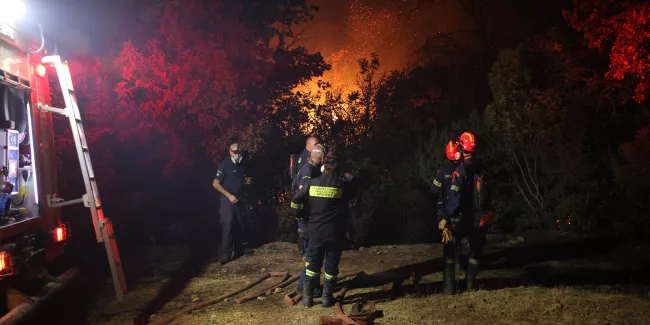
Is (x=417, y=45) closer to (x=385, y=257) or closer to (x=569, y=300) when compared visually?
(x=385, y=257)

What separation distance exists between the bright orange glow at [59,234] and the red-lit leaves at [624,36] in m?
11.7

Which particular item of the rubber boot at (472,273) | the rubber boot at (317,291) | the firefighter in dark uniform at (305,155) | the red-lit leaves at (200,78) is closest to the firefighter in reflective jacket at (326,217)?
the rubber boot at (317,291)

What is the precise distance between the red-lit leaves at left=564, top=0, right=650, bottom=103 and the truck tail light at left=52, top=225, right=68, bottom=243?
11.7 metres

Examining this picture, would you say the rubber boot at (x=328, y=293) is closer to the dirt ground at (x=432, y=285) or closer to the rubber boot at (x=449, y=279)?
the dirt ground at (x=432, y=285)

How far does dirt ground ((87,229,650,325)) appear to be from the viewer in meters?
5.06

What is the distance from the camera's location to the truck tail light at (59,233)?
17.0ft

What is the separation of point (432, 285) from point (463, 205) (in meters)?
1.28

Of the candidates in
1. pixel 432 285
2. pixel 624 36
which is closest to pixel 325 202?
pixel 432 285

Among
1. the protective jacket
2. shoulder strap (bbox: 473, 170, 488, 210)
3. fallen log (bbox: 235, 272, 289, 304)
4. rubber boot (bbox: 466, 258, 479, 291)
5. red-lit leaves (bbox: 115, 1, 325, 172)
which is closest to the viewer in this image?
the protective jacket

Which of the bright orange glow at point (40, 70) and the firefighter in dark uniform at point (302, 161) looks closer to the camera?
the bright orange glow at point (40, 70)

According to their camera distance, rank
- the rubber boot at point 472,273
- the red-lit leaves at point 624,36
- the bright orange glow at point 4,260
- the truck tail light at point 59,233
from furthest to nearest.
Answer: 1. the red-lit leaves at point 624,36
2. the rubber boot at point 472,273
3. the truck tail light at point 59,233
4. the bright orange glow at point 4,260

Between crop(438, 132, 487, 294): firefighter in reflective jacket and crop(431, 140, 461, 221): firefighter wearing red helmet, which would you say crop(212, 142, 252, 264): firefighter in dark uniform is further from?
crop(438, 132, 487, 294): firefighter in reflective jacket

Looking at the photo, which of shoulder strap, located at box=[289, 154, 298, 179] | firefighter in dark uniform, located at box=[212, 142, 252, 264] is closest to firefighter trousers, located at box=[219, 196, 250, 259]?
firefighter in dark uniform, located at box=[212, 142, 252, 264]

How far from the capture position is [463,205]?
5859 millimetres
